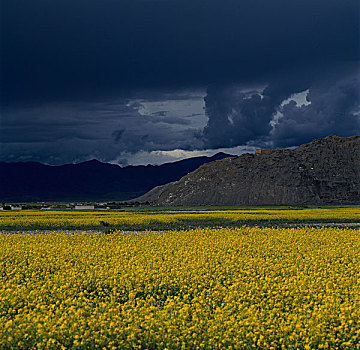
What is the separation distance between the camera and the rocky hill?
141 metres

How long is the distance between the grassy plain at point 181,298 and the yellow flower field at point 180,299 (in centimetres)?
3

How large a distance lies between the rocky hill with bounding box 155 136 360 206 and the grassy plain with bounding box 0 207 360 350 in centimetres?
11876

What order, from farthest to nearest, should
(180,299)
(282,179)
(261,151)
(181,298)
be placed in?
(261,151)
(282,179)
(181,298)
(180,299)

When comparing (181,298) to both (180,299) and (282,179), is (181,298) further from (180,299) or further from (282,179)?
(282,179)

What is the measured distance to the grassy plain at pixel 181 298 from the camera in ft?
31.4

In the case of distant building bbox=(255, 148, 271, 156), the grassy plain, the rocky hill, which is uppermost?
distant building bbox=(255, 148, 271, 156)

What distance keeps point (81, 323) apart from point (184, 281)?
519 cm

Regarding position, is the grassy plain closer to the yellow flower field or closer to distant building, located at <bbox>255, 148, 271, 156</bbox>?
the yellow flower field

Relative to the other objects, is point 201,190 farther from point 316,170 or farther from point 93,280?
point 93,280

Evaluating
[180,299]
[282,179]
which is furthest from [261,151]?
[180,299]

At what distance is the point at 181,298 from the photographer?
1409 centimetres

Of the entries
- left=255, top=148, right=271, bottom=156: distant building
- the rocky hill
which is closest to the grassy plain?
the rocky hill

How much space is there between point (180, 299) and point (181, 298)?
0.27m

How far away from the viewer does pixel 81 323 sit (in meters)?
10.1
